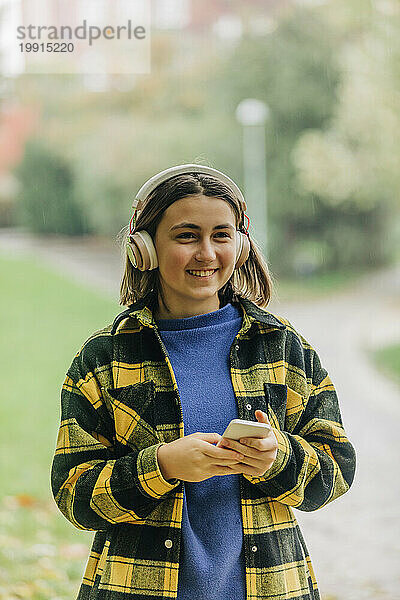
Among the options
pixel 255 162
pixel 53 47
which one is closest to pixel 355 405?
pixel 255 162

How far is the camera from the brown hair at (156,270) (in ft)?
3.49

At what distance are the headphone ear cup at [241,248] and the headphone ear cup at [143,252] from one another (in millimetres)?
111

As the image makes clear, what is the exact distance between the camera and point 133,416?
1.03m

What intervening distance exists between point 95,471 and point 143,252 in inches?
11.0

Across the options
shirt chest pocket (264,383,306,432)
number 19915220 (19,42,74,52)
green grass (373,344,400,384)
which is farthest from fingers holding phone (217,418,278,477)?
green grass (373,344,400,384)

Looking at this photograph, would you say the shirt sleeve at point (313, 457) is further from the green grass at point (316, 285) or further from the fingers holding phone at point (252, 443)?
the green grass at point (316, 285)

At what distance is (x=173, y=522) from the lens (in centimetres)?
100

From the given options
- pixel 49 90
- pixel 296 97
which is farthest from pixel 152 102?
pixel 296 97

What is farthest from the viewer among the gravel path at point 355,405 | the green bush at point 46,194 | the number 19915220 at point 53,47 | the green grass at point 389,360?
the green bush at point 46,194

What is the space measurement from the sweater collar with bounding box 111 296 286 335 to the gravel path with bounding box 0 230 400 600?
155 centimetres

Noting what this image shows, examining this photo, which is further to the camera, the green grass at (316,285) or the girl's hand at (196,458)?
the green grass at (316,285)

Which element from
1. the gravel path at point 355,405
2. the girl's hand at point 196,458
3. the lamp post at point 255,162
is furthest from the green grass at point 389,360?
the girl's hand at point 196,458

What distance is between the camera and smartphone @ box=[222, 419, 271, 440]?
0.90 m

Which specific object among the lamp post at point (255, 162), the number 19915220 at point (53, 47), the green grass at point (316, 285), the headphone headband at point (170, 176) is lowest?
the headphone headband at point (170, 176)
